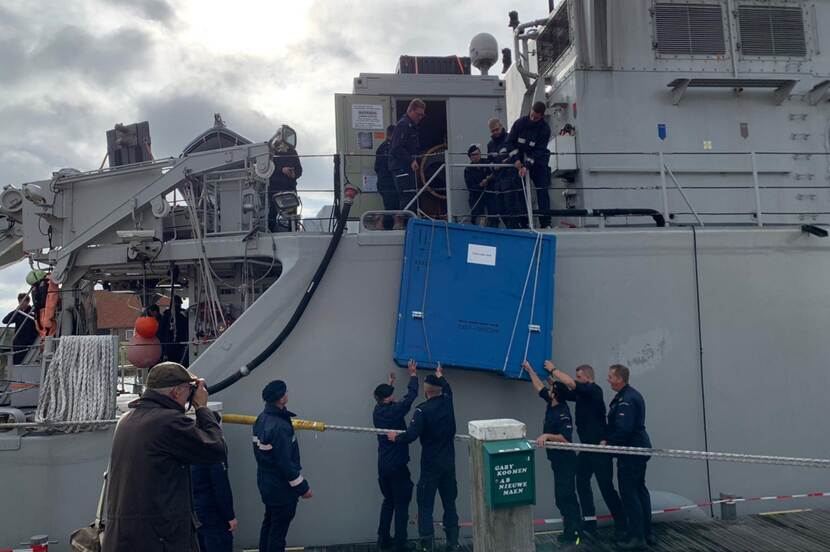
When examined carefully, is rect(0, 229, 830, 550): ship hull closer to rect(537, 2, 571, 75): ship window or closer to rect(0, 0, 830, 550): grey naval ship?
rect(0, 0, 830, 550): grey naval ship

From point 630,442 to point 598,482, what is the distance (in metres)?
0.47

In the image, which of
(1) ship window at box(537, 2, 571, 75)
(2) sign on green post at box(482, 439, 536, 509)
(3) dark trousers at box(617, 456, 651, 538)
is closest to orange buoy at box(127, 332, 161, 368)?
(2) sign on green post at box(482, 439, 536, 509)

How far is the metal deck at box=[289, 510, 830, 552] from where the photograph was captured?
16.5 feet

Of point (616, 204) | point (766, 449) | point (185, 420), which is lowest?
point (766, 449)

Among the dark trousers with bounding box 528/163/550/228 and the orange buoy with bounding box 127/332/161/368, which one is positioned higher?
the dark trousers with bounding box 528/163/550/228

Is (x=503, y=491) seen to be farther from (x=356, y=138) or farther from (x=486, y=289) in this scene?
(x=356, y=138)

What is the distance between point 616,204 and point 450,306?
265 cm

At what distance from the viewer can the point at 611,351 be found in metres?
5.82

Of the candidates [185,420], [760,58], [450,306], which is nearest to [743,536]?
[450,306]

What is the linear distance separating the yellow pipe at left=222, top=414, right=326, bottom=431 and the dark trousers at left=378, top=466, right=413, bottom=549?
0.69 meters

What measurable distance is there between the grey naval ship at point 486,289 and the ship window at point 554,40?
1.86 ft

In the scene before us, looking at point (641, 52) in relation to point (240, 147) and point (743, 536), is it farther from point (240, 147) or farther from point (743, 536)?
point (743, 536)

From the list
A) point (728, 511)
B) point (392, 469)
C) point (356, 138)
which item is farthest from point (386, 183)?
point (728, 511)

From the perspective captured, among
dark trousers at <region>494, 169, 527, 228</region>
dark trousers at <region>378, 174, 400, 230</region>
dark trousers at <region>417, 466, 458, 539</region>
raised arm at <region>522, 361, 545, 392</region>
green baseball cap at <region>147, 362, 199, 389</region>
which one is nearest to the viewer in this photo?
green baseball cap at <region>147, 362, 199, 389</region>
